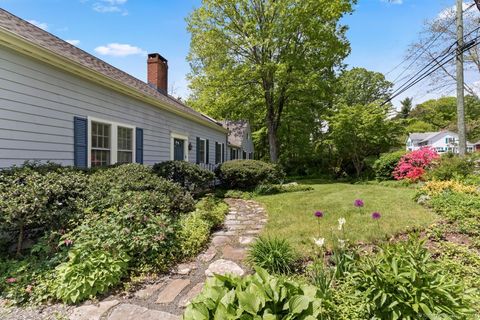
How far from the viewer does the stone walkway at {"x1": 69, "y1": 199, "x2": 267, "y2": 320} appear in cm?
272

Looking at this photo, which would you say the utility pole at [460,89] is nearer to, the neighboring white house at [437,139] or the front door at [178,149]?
the front door at [178,149]

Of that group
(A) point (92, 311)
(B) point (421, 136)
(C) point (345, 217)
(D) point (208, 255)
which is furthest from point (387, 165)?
(B) point (421, 136)

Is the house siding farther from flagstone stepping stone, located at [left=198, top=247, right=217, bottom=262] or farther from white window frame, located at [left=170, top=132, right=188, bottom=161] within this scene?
flagstone stepping stone, located at [left=198, top=247, right=217, bottom=262]

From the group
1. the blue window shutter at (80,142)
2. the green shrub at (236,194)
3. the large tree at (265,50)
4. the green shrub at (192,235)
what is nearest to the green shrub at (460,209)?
the green shrub at (192,235)

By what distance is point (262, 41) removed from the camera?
1350 centimetres

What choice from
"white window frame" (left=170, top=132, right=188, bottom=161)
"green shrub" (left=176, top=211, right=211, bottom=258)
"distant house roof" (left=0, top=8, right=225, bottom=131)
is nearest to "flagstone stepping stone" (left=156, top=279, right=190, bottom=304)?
"green shrub" (left=176, top=211, right=211, bottom=258)

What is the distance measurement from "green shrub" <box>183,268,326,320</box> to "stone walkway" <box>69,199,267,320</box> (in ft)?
2.89

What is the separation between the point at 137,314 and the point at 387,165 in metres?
13.4

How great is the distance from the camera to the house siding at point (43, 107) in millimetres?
4699

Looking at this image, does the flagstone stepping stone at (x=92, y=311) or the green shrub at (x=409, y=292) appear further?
the flagstone stepping stone at (x=92, y=311)

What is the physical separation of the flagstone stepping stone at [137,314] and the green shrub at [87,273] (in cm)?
42

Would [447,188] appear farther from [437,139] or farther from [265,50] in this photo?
[437,139]

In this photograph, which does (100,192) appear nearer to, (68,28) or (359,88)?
(68,28)

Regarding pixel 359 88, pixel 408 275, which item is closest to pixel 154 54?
pixel 408 275
